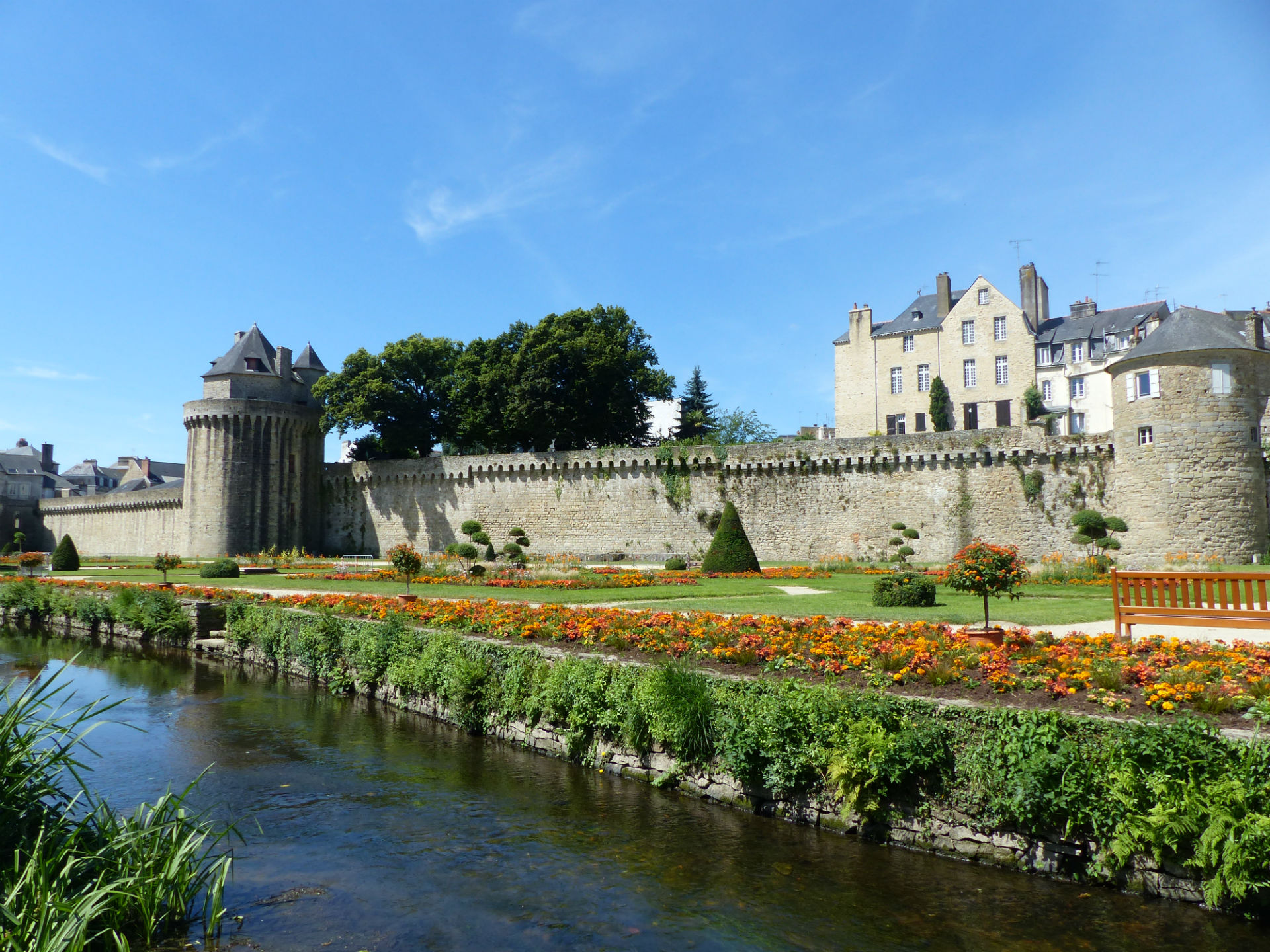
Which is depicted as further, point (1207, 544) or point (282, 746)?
point (1207, 544)

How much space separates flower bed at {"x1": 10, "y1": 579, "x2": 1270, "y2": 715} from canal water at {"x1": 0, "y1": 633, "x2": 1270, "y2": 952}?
155cm

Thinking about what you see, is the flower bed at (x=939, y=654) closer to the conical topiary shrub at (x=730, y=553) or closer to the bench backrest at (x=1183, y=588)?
the bench backrest at (x=1183, y=588)

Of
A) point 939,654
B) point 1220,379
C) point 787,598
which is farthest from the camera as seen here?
point 1220,379

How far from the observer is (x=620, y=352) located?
39.2 meters

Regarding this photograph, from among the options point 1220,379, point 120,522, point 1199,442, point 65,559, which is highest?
point 1220,379

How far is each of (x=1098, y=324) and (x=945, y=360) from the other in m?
8.43

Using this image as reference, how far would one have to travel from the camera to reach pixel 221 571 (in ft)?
92.9

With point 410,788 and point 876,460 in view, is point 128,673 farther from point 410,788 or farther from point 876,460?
point 876,460

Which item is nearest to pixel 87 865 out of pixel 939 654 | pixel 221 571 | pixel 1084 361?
pixel 939 654

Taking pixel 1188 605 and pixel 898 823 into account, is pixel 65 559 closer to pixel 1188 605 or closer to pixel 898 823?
pixel 898 823

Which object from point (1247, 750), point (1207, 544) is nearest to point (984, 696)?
point (1247, 750)

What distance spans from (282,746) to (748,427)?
38.5 metres

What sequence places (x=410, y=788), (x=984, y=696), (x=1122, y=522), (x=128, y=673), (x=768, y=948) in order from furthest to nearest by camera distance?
(x=1122, y=522), (x=128, y=673), (x=410, y=788), (x=984, y=696), (x=768, y=948)

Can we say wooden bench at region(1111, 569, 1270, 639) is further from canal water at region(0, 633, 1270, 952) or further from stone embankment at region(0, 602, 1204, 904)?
canal water at region(0, 633, 1270, 952)
